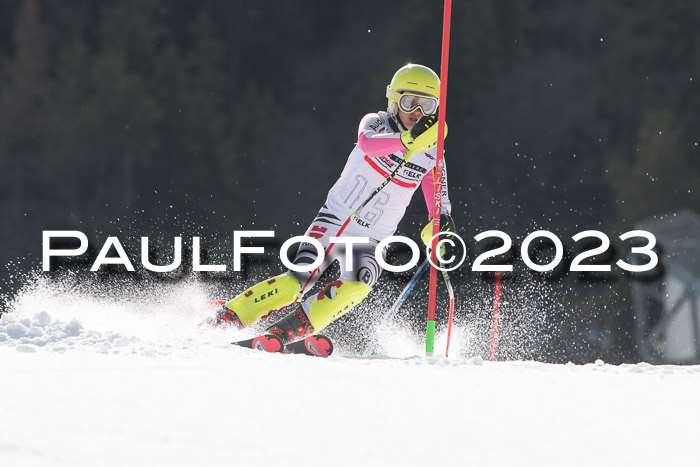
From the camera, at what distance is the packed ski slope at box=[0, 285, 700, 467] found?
1.96m

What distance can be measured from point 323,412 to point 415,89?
8.36ft

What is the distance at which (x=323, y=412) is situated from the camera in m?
2.28

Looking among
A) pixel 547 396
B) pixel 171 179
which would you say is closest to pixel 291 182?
pixel 171 179

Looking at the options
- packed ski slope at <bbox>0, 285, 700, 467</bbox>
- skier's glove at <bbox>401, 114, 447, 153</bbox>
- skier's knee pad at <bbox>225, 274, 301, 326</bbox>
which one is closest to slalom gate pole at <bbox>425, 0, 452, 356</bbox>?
skier's glove at <bbox>401, 114, 447, 153</bbox>

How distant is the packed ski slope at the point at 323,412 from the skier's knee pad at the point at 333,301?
951mm

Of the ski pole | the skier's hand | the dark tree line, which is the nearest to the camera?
the skier's hand

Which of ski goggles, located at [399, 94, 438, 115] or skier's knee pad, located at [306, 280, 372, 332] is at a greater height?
ski goggles, located at [399, 94, 438, 115]

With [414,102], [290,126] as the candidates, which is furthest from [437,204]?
[290,126]

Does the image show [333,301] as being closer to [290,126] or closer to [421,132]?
[421,132]

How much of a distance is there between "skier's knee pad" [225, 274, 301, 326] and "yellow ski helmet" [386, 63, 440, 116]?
1.00m

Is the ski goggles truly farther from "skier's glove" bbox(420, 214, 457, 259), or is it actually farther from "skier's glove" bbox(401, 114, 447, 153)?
"skier's glove" bbox(420, 214, 457, 259)

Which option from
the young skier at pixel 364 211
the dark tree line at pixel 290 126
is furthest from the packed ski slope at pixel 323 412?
the dark tree line at pixel 290 126

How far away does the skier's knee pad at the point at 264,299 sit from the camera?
14.8ft

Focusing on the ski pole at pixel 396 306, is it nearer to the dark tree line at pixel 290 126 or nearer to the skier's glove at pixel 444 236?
the skier's glove at pixel 444 236
